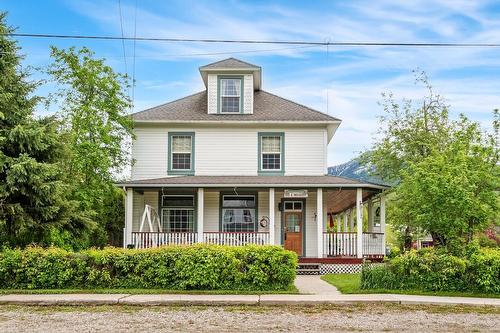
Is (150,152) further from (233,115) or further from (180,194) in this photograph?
(233,115)

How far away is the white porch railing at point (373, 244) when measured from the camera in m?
22.2

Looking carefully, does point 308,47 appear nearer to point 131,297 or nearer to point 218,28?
point 218,28

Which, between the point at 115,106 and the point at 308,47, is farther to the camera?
the point at 115,106

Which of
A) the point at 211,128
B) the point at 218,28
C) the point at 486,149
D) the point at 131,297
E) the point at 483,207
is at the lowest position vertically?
the point at 131,297

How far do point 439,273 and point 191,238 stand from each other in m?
10.2

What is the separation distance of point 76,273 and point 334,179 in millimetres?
11076

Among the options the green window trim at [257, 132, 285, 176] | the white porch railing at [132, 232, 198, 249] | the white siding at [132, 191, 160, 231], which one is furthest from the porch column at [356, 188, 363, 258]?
the white siding at [132, 191, 160, 231]

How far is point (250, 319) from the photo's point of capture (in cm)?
1057

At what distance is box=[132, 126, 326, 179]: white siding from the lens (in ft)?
76.9

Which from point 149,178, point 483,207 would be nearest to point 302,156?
point 149,178

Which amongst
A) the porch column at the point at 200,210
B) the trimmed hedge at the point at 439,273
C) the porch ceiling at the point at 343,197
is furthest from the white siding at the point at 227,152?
the trimmed hedge at the point at 439,273

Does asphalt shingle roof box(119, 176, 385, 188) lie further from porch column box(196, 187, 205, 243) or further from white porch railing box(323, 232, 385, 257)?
white porch railing box(323, 232, 385, 257)

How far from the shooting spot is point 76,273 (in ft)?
46.3

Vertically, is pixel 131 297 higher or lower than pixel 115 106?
lower
